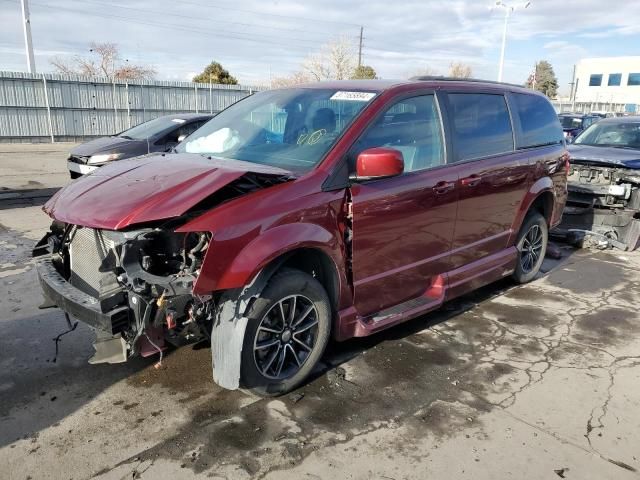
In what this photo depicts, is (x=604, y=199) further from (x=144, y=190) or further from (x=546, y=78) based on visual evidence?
(x=546, y=78)

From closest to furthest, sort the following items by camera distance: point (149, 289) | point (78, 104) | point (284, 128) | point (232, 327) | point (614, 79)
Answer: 1. point (149, 289)
2. point (232, 327)
3. point (284, 128)
4. point (78, 104)
5. point (614, 79)

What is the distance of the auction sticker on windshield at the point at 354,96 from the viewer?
386 cm

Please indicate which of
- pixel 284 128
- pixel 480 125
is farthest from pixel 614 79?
pixel 284 128

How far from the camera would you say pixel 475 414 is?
11.0ft

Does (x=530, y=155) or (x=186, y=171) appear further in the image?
(x=530, y=155)

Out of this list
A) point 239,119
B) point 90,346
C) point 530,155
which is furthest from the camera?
point 530,155

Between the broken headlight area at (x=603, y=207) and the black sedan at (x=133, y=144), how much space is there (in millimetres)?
6411

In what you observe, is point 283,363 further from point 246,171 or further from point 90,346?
point 90,346

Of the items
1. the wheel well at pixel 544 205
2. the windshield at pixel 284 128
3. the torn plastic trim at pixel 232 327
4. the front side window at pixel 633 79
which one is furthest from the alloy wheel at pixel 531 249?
the front side window at pixel 633 79

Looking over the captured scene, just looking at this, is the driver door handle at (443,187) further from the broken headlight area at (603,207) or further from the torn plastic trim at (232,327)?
the broken headlight area at (603,207)

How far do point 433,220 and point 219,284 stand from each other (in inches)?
76.2

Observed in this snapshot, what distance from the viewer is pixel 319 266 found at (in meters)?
3.58

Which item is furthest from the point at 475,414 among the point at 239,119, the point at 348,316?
the point at 239,119

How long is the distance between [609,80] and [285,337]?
84562 mm
